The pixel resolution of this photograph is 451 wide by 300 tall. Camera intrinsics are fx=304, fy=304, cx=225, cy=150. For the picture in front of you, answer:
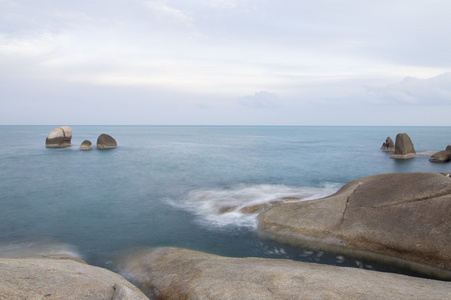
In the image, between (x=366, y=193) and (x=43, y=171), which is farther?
(x=43, y=171)

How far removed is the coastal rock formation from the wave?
1.81 meters

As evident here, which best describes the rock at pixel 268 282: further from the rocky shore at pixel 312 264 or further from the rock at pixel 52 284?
the rock at pixel 52 284

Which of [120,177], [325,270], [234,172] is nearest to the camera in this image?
[325,270]

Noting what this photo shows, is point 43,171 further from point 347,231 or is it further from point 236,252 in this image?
point 347,231

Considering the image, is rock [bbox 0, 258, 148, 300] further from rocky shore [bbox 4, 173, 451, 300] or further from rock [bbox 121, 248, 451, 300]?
rock [bbox 121, 248, 451, 300]

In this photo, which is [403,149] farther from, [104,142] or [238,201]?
[104,142]

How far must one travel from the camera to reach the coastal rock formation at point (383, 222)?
A: 35.1ft

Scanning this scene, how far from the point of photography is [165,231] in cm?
1550

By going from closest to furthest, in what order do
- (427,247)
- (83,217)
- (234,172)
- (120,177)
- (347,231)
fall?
1. (427,247)
2. (347,231)
3. (83,217)
4. (120,177)
5. (234,172)

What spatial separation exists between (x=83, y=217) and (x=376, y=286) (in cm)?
1613

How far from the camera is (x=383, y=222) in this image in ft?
39.3

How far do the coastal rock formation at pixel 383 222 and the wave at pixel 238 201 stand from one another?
5.94 feet

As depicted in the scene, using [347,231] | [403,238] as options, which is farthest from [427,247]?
[347,231]

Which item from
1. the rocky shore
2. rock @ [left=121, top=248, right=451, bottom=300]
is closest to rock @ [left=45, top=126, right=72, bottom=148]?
the rocky shore
